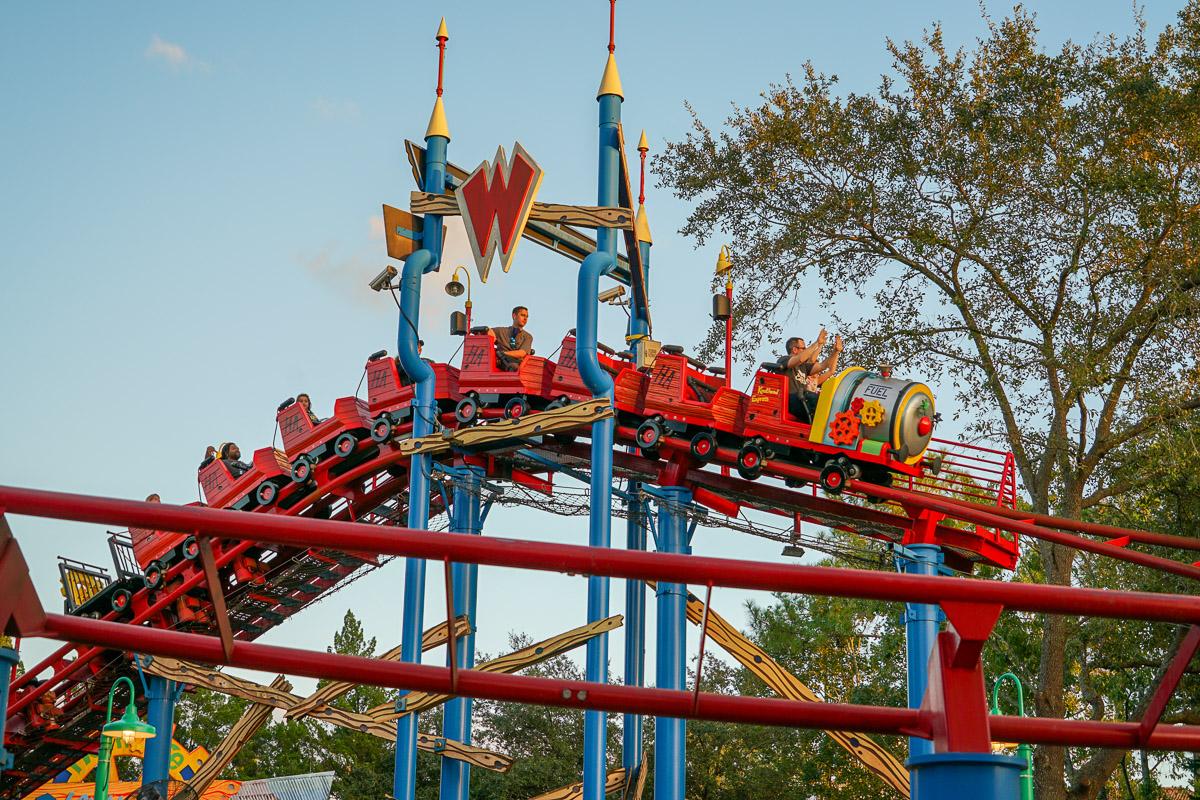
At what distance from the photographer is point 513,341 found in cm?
1778

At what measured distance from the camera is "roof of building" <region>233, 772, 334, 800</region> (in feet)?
115

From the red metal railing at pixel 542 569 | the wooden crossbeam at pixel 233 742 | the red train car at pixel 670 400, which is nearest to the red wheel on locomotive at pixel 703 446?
the red train car at pixel 670 400

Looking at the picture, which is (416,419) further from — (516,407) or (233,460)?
(233,460)

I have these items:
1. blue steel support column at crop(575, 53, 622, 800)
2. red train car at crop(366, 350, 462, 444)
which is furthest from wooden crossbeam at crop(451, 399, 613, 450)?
red train car at crop(366, 350, 462, 444)

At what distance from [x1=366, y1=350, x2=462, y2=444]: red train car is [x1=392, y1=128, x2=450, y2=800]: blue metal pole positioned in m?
0.42

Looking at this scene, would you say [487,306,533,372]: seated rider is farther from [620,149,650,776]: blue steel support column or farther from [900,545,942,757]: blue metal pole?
[900,545,942,757]: blue metal pole

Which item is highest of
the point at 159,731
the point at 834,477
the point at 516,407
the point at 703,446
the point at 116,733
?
the point at 516,407

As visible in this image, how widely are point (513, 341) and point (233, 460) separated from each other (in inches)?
195

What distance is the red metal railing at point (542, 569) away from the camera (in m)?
4.99

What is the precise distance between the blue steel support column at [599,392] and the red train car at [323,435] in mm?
3979

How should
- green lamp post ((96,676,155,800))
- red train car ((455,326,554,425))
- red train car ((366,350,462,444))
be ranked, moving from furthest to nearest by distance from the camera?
red train car ((366,350,462,444)) < red train car ((455,326,554,425)) < green lamp post ((96,676,155,800))

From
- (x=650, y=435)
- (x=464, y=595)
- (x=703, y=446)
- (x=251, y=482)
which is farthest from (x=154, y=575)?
(x=703, y=446)

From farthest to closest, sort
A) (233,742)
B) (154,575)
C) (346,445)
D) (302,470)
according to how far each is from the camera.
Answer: (154,575) → (302,470) → (346,445) → (233,742)

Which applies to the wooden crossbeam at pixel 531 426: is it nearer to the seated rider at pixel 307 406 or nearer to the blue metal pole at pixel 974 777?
the seated rider at pixel 307 406
